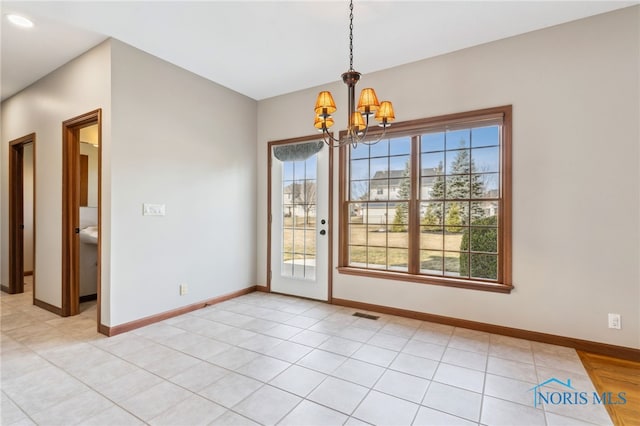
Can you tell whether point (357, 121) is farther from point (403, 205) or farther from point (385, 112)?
point (403, 205)

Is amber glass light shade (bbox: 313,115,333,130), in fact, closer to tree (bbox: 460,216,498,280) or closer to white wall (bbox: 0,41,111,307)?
tree (bbox: 460,216,498,280)

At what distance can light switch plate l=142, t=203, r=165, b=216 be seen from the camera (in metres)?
3.35

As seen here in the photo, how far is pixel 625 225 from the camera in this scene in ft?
8.64

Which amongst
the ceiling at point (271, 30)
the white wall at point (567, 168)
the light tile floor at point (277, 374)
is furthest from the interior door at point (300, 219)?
the white wall at point (567, 168)

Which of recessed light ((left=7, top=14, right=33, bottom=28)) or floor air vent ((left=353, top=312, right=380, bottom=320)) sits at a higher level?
recessed light ((left=7, top=14, right=33, bottom=28))

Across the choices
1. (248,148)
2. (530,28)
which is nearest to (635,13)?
(530,28)

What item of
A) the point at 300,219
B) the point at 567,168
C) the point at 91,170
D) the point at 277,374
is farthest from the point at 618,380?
the point at 91,170

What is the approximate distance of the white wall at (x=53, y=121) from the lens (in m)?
3.21

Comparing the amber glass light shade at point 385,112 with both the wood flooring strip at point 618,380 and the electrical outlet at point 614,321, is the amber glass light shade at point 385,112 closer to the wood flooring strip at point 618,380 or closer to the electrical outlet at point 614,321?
the wood flooring strip at point 618,380

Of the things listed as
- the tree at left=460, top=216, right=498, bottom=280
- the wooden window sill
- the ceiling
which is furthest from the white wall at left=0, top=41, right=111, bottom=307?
the tree at left=460, top=216, right=498, bottom=280

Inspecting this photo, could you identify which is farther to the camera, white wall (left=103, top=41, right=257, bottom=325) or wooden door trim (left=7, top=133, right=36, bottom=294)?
wooden door trim (left=7, top=133, right=36, bottom=294)

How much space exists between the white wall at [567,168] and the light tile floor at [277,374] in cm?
40

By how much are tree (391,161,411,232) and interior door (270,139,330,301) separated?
96 cm

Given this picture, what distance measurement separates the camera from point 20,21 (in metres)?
2.83
